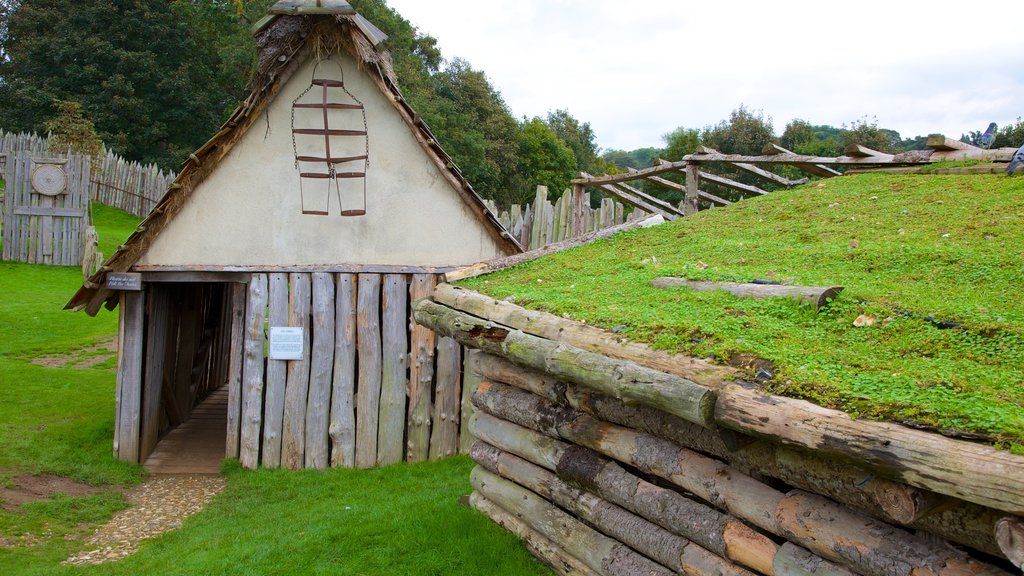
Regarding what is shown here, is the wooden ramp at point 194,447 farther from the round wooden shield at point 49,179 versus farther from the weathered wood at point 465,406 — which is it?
the round wooden shield at point 49,179

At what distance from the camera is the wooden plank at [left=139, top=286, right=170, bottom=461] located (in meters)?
9.84

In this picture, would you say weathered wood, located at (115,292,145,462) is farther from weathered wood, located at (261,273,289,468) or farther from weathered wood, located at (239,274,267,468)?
weathered wood, located at (261,273,289,468)

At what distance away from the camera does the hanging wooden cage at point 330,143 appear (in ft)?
31.0

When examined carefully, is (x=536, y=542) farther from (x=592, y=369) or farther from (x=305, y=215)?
(x=305, y=215)

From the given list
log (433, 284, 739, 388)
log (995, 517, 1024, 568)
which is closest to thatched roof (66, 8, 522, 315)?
log (433, 284, 739, 388)

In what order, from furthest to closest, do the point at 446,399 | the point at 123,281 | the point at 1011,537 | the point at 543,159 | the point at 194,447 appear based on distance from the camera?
the point at 543,159 < the point at 194,447 < the point at 446,399 < the point at 123,281 < the point at 1011,537

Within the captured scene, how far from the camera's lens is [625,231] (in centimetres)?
906

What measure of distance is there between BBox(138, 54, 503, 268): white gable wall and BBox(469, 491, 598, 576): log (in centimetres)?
376

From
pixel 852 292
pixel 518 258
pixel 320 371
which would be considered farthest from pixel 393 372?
pixel 852 292

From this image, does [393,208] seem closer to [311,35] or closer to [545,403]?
[311,35]

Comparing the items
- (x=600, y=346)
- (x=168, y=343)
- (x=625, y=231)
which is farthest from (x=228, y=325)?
(x=600, y=346)

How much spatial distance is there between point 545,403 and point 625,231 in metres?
3.54

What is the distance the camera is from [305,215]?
31.3 ft

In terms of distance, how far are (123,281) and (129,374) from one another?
1199 mm
